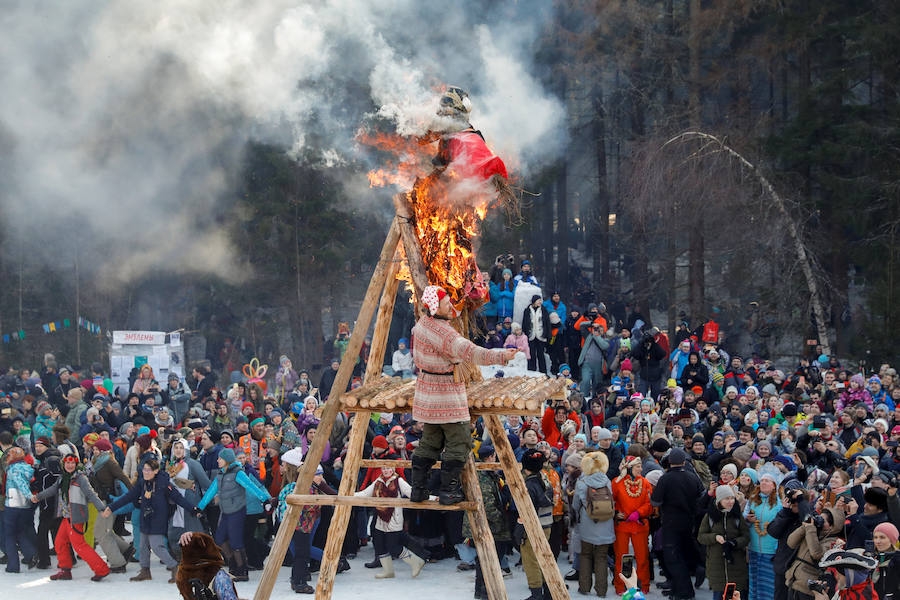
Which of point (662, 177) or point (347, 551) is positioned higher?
point (662, 177)

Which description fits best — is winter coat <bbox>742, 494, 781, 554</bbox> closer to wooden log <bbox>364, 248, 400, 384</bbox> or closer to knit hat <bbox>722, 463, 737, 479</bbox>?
knit hat <bbox>722, 463, 737, 479</bbox>

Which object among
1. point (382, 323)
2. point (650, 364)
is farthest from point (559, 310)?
point (382, 323)

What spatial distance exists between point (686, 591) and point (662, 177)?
1279cm

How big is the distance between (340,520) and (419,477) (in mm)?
978

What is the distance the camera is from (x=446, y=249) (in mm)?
7754

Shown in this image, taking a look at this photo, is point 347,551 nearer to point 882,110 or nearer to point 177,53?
point 177,53

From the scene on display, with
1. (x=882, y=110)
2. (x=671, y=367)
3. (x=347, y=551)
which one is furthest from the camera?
(x=882, y=110)

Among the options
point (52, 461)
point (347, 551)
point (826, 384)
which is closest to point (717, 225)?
point (826, 384)

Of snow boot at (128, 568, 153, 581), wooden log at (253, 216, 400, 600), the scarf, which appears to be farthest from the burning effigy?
snow boot at (128, 568, 153, 581)

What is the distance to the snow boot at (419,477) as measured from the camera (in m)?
7.33

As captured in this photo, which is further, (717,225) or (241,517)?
Result: (717,225)

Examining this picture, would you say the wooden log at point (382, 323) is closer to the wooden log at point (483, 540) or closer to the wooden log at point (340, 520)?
the wooden log at point (340, 520)

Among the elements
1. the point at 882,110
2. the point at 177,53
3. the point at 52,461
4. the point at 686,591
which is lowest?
the point at 686,591

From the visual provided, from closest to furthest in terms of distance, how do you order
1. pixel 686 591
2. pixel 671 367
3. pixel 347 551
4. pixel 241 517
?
1. pixel 686 591
2. pixel 241 517
3. pixel 347 551
4. pixel 671 367
